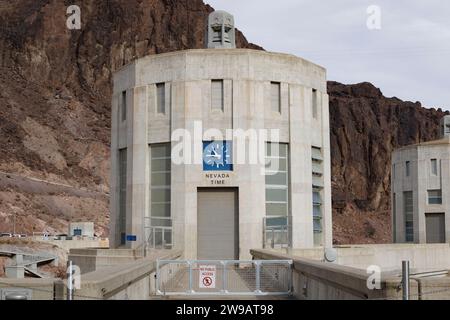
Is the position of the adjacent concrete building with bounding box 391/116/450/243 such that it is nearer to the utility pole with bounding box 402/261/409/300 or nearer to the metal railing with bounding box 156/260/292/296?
the metal railing with bounding box 156/260/292/296

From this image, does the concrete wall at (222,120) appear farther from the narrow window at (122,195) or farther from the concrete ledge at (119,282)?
the concrete ledge at (119,282)

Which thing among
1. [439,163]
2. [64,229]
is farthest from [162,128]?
[64,229]

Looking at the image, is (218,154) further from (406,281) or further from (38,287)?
(406,281)

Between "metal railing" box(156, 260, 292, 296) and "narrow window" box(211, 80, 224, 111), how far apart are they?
33.3 ft

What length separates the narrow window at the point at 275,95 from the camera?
31312 millimetres

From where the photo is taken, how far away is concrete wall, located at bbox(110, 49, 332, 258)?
29.6 meters

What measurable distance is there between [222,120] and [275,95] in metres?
2.91

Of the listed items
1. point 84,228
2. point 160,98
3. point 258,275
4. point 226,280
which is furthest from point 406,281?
point 84,228

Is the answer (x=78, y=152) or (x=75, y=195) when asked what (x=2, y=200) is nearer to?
(x=75, y=195)

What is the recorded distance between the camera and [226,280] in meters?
20.4

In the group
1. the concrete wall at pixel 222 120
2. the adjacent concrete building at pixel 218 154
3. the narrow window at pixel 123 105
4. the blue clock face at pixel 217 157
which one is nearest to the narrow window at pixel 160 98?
the adjacent concrete building at pixel 218 154

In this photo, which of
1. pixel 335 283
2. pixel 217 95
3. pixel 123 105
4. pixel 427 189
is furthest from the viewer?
pixel 427 189

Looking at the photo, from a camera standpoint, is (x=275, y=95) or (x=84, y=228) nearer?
(x=275, y=95)

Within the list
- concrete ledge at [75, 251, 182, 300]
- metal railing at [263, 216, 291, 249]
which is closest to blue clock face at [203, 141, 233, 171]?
metal railing at [263, 216, 291, 249]
